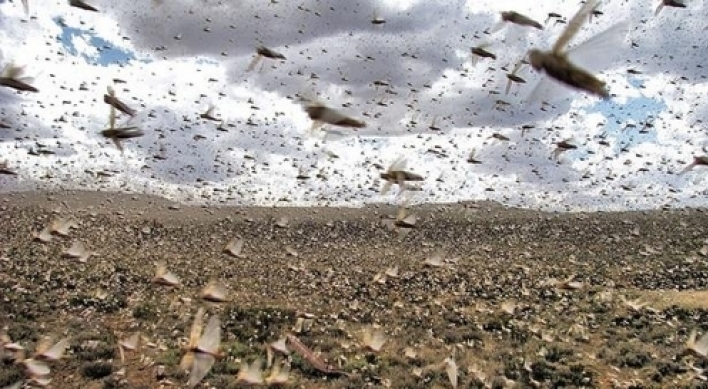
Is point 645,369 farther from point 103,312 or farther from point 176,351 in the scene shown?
point 103,312

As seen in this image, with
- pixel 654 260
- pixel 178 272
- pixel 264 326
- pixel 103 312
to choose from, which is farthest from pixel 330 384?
pixel 654 260

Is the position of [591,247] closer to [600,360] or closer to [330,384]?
[600,360]

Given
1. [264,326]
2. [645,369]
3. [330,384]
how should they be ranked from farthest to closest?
[264,326] < [645,369] < [330,384]

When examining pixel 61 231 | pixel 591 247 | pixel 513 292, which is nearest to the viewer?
pixel 61 231

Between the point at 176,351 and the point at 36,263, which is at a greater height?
the point at 176,351

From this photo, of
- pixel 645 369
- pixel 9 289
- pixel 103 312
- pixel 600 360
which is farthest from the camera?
pixel 9 289

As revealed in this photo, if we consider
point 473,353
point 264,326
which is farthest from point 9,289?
point 473,353

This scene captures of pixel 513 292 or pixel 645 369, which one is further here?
pixel 513 292

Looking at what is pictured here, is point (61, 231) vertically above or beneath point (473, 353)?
above

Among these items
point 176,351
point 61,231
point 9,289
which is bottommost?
point 9,289
